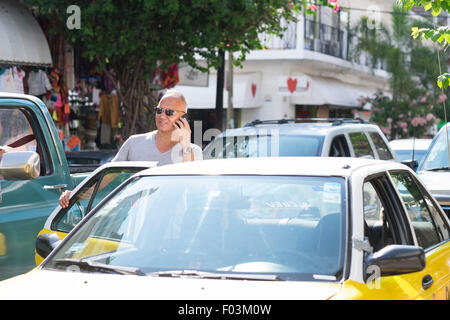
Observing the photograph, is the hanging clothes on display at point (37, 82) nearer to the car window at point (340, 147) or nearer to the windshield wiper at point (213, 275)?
the car window at point (340, 147)

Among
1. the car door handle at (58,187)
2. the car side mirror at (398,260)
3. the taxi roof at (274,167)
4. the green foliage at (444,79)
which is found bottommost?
the car side mirror at (398,260)

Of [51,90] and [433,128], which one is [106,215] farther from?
[433,128]

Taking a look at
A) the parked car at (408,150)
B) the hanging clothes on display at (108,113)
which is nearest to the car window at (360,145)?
the parked car at (408,150)

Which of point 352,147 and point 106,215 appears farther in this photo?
point 352,147

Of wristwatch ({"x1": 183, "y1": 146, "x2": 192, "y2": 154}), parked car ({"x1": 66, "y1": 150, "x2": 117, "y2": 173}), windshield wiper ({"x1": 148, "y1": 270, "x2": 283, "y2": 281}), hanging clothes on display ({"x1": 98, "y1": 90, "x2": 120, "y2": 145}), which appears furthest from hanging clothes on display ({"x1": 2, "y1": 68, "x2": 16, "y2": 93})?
windshield wiper ({"x1": 148, "y1": 270, "x2": 283, "y2": 281})

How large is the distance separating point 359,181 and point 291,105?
1053 inches

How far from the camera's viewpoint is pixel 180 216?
4.11 meters

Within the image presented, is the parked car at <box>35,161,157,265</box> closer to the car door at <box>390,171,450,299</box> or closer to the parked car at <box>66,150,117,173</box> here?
the car door at <box>390,171,450,299</box>

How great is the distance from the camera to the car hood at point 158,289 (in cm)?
330

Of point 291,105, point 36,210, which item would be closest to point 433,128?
point 291,105

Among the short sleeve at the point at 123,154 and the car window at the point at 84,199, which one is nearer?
the car window at the point at 84,199

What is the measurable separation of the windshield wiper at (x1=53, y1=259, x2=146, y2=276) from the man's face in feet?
7.93
